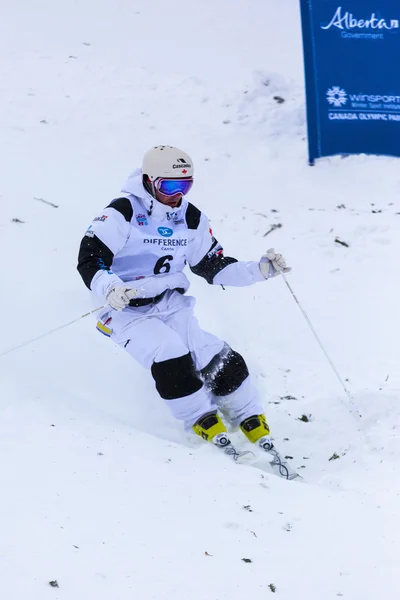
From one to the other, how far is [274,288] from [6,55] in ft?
15.6

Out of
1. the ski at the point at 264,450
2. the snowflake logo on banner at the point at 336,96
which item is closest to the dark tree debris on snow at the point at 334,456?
the ski at the point at 264,450

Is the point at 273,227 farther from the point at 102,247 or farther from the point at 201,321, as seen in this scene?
the point at 102,247

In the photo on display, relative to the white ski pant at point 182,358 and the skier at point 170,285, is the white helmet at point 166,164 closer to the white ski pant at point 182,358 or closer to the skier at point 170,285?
the skier at point 170,285

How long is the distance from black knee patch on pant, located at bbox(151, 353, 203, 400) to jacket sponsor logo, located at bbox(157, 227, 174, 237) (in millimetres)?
732

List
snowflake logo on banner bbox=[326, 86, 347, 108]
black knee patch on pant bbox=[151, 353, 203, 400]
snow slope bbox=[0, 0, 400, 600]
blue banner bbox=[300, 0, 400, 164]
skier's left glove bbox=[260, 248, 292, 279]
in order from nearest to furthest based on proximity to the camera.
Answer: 1. snow slope bbox=[0, 0, 400, 600]
2. black knee patch on pant bbox=[151, 353, 203, 400]
3. skier's left glove bbox=[260, 248, 292, 279]
4. blue banner bbox=[300, 0, 400, 164]
5. snowflake logo on banner bbox=[326, 86, 347, 108]

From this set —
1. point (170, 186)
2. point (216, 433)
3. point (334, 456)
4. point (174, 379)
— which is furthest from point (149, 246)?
point (334, 456)

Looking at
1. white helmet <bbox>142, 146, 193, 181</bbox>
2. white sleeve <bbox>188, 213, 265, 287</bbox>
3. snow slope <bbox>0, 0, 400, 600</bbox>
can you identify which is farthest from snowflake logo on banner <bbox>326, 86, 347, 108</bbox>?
white helmet <bbox>142, 146, 193, 181</bbox>

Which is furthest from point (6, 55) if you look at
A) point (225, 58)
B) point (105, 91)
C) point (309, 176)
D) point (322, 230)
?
point (322, 230)

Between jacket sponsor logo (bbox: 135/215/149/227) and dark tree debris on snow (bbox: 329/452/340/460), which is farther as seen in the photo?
jacket sponsor logo (bbox: 135/215/149/227)

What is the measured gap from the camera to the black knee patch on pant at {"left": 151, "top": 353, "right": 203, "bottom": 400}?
4477mm

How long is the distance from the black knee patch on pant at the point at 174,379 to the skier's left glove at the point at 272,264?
29.5 inches

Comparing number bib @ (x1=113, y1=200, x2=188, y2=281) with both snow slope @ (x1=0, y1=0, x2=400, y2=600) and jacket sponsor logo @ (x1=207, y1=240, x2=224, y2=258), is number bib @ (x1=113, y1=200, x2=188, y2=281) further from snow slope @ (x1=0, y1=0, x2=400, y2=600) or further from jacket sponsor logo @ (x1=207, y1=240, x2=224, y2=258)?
snow slope @ (x1=0, y1=0, x2=400, y2=600)

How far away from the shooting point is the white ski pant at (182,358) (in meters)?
4.49

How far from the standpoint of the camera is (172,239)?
186 inches
